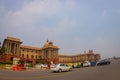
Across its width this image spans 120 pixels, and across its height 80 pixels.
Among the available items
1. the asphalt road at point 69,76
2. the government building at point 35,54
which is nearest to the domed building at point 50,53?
the government building at point 35,54

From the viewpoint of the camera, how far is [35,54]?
114938 millimetres

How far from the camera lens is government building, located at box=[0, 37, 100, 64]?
270 ft

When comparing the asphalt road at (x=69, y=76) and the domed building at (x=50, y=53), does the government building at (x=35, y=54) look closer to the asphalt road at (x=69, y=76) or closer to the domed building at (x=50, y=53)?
the domed building at (x=50, y=53)

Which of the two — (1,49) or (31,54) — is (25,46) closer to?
(31,54)

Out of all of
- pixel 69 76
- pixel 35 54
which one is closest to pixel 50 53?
pixel 35 54

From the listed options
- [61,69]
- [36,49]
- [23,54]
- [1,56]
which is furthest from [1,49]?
[61,69]

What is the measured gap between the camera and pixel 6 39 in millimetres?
82688

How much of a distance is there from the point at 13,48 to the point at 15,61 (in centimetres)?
3331

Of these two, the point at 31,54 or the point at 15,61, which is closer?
the point at 15,61

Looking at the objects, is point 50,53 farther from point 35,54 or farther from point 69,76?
point 69,76

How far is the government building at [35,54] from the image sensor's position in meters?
82.2

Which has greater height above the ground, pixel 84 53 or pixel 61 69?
pixel 84 53

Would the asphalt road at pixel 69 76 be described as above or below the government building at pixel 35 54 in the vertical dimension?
below

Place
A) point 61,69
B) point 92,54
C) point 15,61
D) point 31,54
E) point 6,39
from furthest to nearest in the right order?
point 92,54 < point 31,54 < point 6,39 < point 15,61 < point 61,69
